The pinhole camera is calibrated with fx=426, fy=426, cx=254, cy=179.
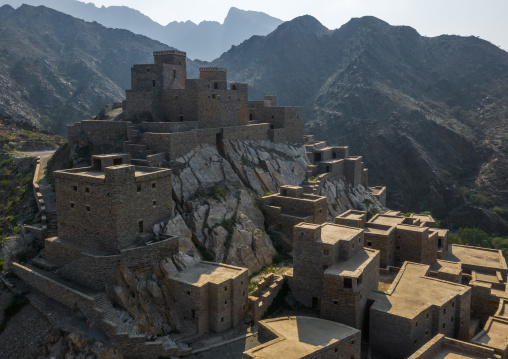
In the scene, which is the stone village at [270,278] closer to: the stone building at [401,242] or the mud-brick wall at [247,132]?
the stone building at [401,242]

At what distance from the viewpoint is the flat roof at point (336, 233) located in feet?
94.2

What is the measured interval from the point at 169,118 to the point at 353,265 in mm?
23567

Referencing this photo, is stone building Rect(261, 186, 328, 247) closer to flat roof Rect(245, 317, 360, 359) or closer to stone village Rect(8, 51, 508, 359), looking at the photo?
stone village Rect(8, 51, 508, 359)

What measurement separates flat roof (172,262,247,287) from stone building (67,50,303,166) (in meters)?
9.78

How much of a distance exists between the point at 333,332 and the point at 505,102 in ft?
333

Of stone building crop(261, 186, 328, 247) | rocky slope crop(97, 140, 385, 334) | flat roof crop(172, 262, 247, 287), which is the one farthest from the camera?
stone building crop(261, 186, 328, 247)

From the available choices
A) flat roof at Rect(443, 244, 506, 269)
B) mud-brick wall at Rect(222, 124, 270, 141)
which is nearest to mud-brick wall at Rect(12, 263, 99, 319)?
mud-brick wall at Rect(222, 124, 270, 141)

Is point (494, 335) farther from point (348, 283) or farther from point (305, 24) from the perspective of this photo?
point (305, 24)

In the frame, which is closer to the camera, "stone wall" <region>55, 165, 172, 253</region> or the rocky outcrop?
"stone wall" <region>55, 165, 172, 253</region>

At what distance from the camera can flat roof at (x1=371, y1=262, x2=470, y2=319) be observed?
25766 millimetres

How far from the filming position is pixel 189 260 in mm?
29078

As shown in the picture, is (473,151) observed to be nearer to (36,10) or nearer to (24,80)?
(24,80)

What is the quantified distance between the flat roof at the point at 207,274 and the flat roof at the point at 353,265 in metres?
6.01

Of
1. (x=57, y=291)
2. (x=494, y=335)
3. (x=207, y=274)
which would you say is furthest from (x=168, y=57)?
(x=494, y=335)
